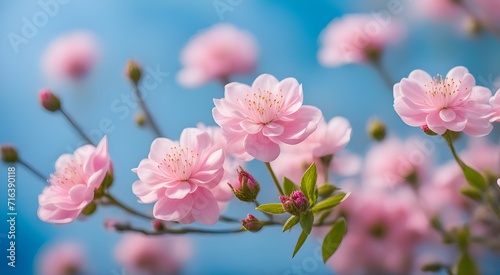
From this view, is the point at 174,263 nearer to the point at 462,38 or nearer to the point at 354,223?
the point at 354,223

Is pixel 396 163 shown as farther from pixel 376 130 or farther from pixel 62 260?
pixel 62 260

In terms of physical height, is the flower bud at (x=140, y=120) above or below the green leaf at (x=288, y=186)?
below

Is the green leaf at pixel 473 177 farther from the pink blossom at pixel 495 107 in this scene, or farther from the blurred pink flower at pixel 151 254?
the blurred pink flower at pixel 151 254

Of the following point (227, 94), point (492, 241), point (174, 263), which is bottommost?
point (174, 263)

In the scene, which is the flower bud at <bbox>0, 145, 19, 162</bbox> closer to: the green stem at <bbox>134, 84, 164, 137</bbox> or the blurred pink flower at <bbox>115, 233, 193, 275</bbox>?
the green stem at <bbox>134, 84, 164, 137</bbox>

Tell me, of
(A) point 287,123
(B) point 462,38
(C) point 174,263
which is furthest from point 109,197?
(B) point 462,38

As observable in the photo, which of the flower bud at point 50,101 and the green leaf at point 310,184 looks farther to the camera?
the flower bud at point 50,101

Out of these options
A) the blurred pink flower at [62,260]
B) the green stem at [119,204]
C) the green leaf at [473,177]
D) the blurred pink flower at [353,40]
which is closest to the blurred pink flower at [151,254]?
the blurred pink flower at [62,260]
